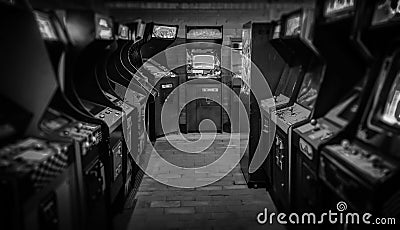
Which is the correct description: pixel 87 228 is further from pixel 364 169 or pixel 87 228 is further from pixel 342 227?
pixel 364 169

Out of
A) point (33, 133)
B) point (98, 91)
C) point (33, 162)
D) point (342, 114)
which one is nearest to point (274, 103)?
point (342, 114)

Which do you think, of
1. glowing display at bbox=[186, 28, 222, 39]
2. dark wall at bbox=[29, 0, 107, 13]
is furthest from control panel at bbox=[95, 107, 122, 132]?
glowing display at bbox=[186, 28, 222, 39]

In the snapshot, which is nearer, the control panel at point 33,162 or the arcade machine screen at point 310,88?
the control panel at point 33,162

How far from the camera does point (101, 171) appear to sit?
3.72m

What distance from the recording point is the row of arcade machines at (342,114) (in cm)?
233

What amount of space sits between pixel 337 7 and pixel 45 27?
211cm

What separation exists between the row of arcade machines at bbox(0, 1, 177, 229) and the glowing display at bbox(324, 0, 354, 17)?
1880 millimetres

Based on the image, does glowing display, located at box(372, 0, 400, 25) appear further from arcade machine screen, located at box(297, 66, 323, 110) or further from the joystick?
arcade machine screen, located at box(297, 66, 323, 110)

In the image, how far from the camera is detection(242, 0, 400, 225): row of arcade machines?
233cm

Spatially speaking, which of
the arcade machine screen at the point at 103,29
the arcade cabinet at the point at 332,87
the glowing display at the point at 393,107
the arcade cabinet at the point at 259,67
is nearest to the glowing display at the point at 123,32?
the arcade machine screen at the point at 103,29

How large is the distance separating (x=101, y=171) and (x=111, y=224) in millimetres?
599

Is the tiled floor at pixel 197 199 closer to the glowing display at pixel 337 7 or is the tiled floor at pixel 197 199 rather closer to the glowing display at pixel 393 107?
the glowing display at pixel 393 107

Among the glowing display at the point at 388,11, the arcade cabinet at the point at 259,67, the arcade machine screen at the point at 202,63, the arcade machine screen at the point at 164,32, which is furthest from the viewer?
the arcade machine screen at the point at 202,63

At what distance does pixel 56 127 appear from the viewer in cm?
311
